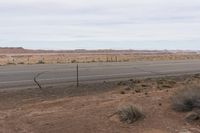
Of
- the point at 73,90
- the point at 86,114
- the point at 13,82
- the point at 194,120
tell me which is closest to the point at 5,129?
the point at 86,114

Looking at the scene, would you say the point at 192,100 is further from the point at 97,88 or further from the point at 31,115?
the point at 97,88

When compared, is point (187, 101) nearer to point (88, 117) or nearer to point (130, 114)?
point (130, 114)

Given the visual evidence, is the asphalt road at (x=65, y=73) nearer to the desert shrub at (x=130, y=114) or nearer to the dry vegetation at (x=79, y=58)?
the desert shrub at (x=130, y=114)

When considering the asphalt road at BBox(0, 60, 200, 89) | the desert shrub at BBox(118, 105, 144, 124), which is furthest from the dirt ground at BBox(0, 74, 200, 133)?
the asphalt road at BBox(0, 60, 200, 89)

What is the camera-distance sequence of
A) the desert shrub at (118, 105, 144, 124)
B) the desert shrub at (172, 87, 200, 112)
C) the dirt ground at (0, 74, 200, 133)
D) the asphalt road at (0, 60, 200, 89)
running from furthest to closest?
the asphalt road at (0, 60, 200, 89) < the desert shrub at (172, 87, 200, 112) < the desert shrub at (118, 105, 144, 124) < the dirt ground at (0, 74, 200, 133)

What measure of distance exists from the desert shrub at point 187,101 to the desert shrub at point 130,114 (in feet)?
3.75

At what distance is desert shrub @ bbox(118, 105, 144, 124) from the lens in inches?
428

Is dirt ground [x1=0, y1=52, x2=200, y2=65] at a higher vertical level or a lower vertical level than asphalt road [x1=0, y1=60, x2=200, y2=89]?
lower

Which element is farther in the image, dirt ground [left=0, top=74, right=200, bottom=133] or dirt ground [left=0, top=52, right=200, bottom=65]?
dirt ground [left=0, top=52, right=200, bottom=65]

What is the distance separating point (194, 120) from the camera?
10.7 meters

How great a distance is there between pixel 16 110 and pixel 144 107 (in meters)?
4.02

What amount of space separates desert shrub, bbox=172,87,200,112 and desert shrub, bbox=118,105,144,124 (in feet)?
3.75

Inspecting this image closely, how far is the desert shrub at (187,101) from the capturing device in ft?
37.2

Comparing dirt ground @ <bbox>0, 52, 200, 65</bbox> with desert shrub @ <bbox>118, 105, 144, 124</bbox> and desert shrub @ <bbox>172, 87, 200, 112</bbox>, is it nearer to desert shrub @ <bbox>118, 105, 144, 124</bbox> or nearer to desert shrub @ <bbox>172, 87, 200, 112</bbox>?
desert shrub @ <bbox>172, 87, 200, 112</bbox>
